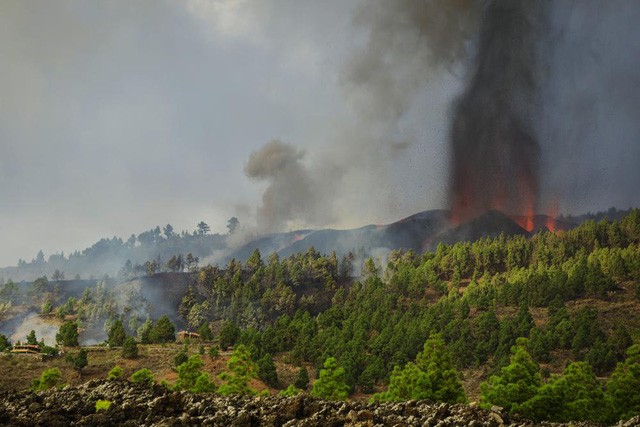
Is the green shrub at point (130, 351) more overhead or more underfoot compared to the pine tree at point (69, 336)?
more underfoot

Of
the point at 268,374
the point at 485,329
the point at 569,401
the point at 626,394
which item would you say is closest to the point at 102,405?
the point at 569,401

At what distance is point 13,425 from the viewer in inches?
1223

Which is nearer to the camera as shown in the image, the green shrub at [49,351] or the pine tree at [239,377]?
the pine tree at [239,377]

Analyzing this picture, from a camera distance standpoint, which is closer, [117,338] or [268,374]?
[268,374]

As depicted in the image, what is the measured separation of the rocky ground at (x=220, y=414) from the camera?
105 feet

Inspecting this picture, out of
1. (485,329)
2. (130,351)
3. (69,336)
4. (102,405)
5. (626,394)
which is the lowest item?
(626,394)

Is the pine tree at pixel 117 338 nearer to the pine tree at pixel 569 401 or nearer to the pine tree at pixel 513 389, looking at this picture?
the pine tree at pixel 513 389

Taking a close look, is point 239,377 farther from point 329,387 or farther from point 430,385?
point 430,385

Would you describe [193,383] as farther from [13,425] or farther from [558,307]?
[558,307]

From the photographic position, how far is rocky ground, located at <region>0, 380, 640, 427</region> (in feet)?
105

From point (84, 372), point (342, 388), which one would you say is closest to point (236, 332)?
point (84, 372)

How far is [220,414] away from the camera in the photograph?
34.9 metres

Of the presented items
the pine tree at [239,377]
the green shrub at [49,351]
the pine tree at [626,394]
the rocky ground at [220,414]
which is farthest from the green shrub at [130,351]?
the pine tree at [626,394]

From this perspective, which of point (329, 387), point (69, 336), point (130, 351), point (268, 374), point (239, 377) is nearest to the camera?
point (329, 387)
